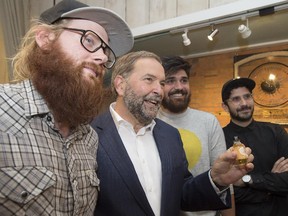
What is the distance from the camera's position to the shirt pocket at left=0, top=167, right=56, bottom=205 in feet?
2.57

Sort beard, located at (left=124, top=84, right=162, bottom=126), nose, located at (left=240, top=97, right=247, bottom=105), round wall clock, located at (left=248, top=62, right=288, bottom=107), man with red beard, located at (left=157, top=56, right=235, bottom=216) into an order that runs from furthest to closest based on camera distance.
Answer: round wall clock, located at (left=248, top=62, right=288, bottom=107)
nose, located at (left=240, top=97, right=247, bottom=105)
man with red beard, located at (left=157, top=56, right=235, bottom=216)
beard, located at (left=124, top=84, right=162, bottom=126)

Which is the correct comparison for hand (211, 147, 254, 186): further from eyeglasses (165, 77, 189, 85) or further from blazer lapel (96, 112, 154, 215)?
eyeglasses (165, 77, 189, 85)

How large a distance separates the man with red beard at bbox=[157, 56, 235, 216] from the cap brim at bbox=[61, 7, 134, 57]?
33.1 inches

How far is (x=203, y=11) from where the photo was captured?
2285 mm

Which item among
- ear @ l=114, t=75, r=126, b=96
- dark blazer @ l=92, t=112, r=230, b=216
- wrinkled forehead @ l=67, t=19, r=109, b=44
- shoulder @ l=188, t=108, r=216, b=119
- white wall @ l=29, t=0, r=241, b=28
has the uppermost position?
white wall @ l=29, t=0, r=241, b=28

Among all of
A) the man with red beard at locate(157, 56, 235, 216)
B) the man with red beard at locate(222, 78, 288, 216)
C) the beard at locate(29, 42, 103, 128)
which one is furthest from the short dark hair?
the beard at locate(29, 42, 103, 128)

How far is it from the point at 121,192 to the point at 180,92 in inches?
40.5

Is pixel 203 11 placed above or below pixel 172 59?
above

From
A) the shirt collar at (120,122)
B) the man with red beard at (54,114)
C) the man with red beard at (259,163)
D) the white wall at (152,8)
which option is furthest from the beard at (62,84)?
the white wall at (152,8)

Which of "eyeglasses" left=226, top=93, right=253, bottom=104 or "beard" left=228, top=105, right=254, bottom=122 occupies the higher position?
"eyeglasses" left=226, top=93, right=253, bottom=104

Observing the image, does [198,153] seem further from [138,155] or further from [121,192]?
[121,192]

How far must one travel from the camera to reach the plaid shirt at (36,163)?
31.3 inches

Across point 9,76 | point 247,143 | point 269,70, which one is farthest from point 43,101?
point 269,70

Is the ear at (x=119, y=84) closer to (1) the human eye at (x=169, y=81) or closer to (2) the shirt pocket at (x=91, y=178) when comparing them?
(1) the human eye at (x=169, y=81)
